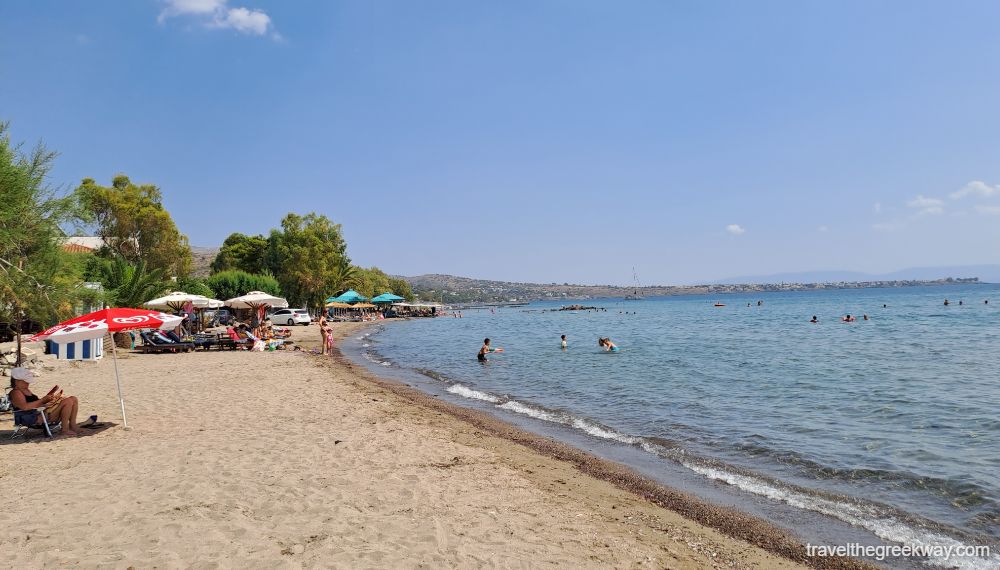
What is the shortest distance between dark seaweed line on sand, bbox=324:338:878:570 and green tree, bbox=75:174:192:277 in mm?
29685

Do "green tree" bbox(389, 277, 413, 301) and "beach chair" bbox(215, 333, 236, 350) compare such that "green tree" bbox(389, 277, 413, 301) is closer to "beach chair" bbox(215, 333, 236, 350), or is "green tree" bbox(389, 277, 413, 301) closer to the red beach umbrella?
"beach chair" bbox(215, 333, 236, 350)

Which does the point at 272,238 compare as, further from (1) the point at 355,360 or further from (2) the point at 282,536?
(2) the point at 282,536

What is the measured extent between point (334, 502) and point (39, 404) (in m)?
5.44

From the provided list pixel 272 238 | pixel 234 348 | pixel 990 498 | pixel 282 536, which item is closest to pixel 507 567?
pixel 282 536

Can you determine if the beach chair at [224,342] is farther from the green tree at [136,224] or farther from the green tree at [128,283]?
the green tree at [136,224]

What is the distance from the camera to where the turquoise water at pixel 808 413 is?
6566 millimetres

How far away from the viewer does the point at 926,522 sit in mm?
5840

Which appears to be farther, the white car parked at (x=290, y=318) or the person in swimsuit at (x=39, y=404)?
the white car parked at (x=290, y=318)

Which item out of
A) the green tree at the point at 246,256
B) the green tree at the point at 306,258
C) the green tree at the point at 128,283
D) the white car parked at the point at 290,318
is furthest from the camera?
the green tree at the point at 246,256

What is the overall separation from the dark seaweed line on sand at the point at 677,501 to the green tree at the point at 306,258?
4634 cm

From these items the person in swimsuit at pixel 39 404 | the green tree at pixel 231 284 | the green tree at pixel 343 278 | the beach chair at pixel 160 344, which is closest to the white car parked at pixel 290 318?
the green tree at pixel 231 284

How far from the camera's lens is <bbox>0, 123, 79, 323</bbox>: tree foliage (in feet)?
28.2

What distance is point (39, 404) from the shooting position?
25.9ft

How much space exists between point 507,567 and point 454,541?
0.59 meters
